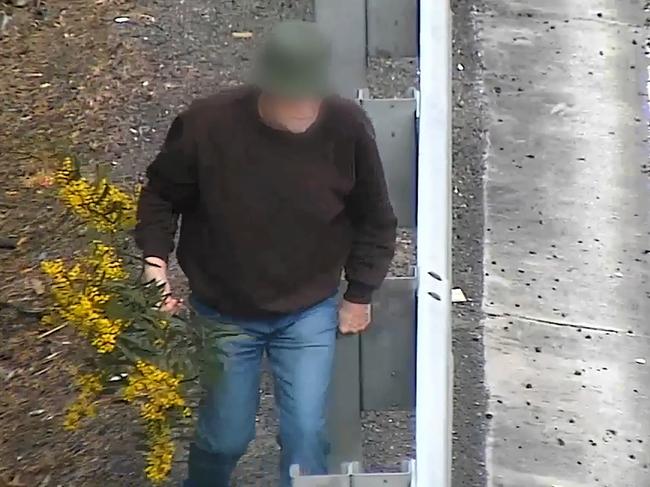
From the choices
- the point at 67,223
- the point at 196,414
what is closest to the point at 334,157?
the point at 196,414

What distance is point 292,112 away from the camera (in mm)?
2750

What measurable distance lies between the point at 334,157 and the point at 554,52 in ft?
9.66

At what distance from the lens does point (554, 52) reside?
5.53m

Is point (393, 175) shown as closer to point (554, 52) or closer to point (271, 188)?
point (271, 188)

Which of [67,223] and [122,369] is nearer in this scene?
[122,369]

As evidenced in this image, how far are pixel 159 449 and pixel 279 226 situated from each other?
0.56 meters

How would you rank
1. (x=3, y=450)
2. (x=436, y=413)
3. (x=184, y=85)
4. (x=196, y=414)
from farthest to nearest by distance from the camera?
(x=184, y=85) → (x=3, y=450) → (x=196, y=414) → (x=436, y=413)

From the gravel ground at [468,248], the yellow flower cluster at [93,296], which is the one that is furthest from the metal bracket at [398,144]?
the gravel ground at [468,248]

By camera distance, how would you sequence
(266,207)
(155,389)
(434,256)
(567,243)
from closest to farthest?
(434,256), (155,389), (266,207), (567,243)

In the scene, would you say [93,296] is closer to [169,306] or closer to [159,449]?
[169,306]

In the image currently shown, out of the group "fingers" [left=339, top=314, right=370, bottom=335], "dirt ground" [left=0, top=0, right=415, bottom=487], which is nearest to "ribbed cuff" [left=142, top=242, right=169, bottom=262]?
"fingers" [left=339, top=314, right=370, bottom=335]

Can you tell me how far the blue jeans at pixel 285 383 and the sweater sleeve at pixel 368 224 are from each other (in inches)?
4.3

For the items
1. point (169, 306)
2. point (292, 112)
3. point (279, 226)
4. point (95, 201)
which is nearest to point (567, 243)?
point (279, 226)

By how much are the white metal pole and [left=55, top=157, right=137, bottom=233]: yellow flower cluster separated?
26.9 inches
